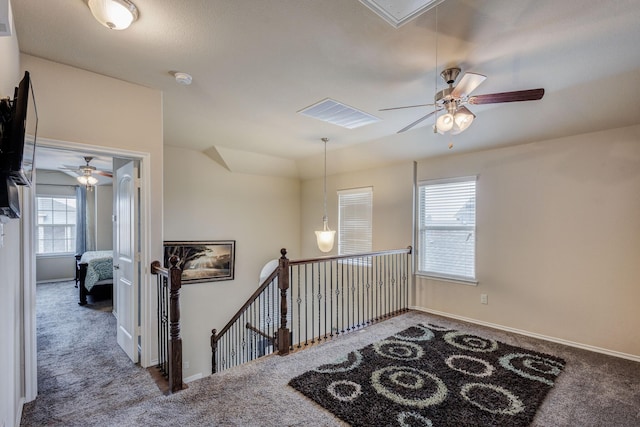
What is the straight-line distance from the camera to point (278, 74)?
8.73 ft

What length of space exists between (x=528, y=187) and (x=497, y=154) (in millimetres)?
567

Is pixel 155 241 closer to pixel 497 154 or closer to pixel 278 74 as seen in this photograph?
pixel 278 74

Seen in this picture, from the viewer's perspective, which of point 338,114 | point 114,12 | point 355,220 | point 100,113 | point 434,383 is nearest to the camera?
point 114,12

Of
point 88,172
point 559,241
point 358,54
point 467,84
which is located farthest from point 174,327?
point 88,172

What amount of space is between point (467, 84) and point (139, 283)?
3.38m

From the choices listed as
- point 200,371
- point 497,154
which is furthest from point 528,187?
point 200,371

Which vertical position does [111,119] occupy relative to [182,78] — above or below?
below

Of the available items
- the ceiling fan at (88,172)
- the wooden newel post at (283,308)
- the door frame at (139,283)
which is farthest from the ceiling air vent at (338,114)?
the ceiling fan at (88,172)

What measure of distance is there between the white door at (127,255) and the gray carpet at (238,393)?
0.25 m

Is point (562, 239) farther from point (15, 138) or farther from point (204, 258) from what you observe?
point (204, 258)

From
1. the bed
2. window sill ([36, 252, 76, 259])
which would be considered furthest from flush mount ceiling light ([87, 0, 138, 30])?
window sill ([36, 252, 76, 259])

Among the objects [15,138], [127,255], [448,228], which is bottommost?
[127,255]

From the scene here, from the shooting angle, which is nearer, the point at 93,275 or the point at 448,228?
the point at 448,228

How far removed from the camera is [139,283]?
2.92 metres
